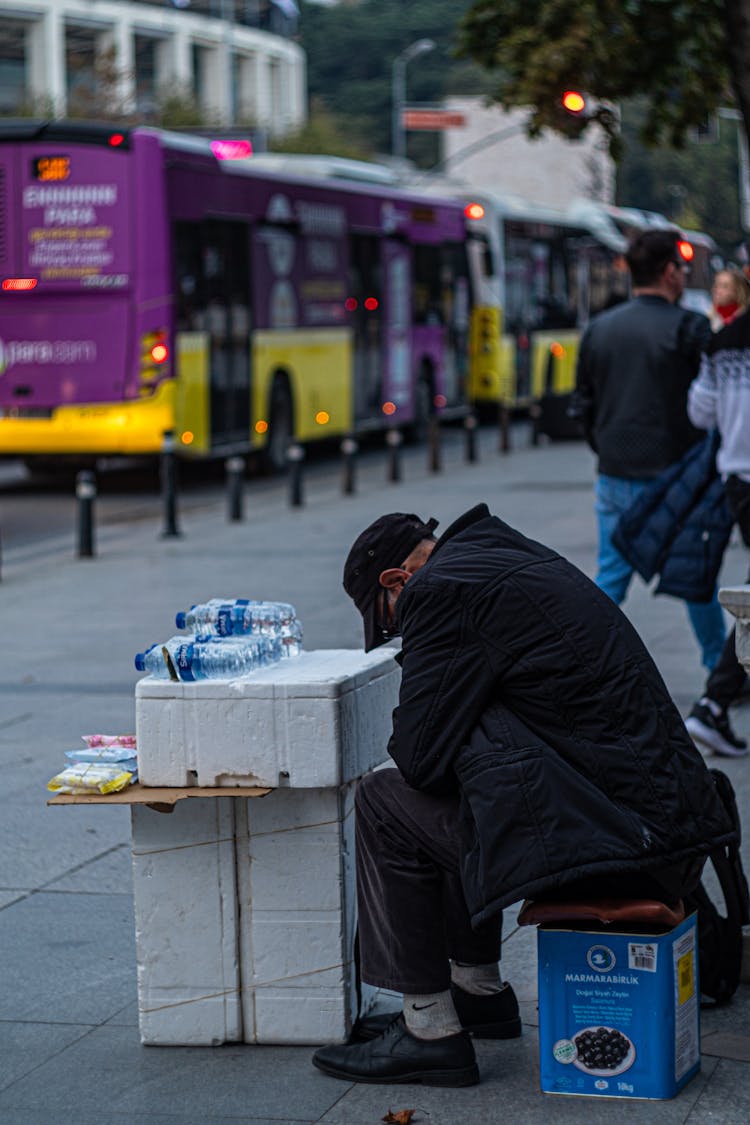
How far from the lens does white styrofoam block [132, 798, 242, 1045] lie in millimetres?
4605

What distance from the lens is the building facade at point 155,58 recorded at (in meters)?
51.0

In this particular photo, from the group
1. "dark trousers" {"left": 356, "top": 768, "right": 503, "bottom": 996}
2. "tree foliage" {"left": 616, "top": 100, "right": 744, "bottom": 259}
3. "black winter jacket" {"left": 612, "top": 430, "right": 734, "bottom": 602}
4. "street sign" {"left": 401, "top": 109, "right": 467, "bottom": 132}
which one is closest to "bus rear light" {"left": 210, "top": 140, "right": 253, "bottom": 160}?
"black winter jacket" {"left": 612, "top": 430, "right": 734, "bottom": 602}

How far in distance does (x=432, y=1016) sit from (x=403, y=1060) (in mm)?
116

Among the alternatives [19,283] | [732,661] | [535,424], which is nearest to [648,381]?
[732,661]

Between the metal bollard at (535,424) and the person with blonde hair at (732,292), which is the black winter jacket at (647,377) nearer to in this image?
the person with blonde hair at (732,292)

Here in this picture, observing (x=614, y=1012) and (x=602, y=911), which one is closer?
(x=602, y=911)

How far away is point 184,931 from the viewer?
15.1ft

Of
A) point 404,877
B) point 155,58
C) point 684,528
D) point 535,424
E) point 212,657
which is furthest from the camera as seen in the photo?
point 155,58

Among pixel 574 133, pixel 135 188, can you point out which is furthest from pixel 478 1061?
pixel 135 188

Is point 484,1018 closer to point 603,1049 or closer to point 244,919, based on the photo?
point 603,1049

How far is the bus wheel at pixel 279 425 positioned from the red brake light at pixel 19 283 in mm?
3432

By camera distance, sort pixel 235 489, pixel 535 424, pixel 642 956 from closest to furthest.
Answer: pixel 642 956
pixel 235 489
pixel 535 424

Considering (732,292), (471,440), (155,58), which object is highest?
(155,58)

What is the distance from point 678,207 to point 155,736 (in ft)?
305
